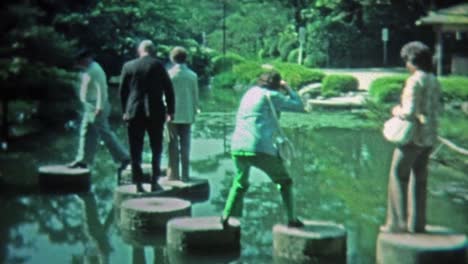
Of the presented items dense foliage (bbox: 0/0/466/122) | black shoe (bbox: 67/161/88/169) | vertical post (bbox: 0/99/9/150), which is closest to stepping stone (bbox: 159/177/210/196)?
black shoe (bbox: 67/161/88/169)

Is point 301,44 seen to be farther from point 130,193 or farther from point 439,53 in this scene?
point 130,193

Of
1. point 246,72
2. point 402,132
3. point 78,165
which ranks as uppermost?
point 246,72

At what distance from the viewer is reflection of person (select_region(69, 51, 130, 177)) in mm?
11237

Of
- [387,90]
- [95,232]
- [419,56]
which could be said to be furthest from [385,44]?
[419,56]

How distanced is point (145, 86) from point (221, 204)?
186 cm

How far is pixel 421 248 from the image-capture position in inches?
288

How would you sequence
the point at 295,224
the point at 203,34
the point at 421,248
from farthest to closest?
the point at 203,34
the point at 295,224
the point at 421,248

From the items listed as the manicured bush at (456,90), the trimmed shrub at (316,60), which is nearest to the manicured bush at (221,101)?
the manicured bush at (456,90)

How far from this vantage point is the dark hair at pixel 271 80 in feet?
26.2

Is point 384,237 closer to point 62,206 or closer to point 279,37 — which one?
point 62,206

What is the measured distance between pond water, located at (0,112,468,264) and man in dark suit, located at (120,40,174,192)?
0.97 meters

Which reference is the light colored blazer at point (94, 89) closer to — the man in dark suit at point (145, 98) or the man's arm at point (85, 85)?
the man's arm at point (85, 85)

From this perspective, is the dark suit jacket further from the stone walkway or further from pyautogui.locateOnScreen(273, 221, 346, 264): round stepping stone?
the stone walkway

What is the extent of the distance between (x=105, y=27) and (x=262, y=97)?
21473 mm
